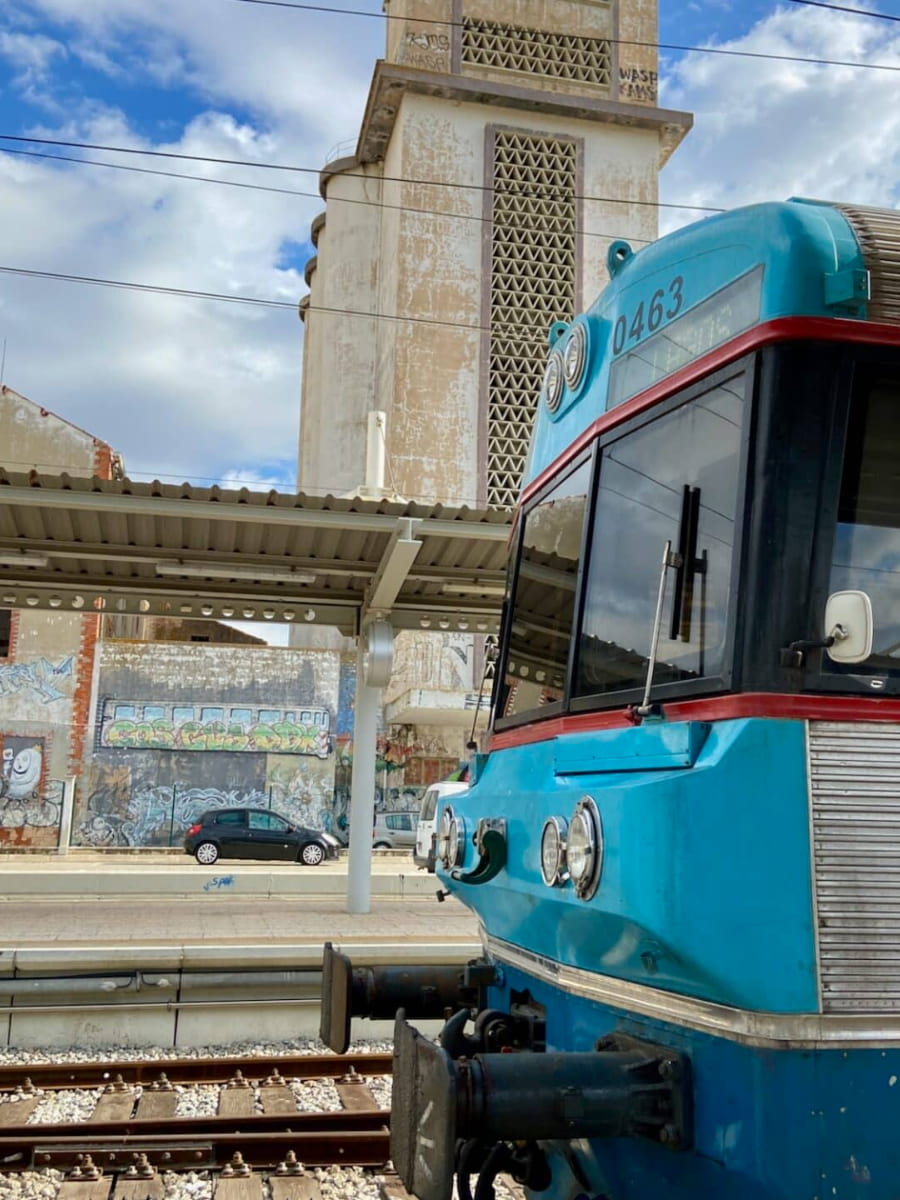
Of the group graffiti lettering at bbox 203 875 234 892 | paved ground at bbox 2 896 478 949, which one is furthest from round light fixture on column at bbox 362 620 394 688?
graffiti lettering at bbox 203 875 234 892

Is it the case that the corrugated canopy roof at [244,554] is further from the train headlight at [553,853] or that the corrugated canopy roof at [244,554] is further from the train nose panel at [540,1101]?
the train nose panel at [540,1101]

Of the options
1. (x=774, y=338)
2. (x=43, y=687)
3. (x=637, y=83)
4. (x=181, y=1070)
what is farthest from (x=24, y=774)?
(x=637, y=83)

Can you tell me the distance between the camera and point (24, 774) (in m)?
30.3

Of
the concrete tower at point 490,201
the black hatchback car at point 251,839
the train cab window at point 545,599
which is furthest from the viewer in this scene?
the concrete tower at point 490,201

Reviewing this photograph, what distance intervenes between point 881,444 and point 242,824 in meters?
24.0

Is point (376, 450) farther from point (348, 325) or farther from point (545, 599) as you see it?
point (348, 325)

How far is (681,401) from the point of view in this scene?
11.0ft

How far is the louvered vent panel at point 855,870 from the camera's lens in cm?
265

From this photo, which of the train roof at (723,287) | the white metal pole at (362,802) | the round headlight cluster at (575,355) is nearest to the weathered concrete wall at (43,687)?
the white metal pole at (362,802)

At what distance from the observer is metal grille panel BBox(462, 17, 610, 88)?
40781 millimetres

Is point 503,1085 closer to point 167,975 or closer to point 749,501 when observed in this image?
point 749,501

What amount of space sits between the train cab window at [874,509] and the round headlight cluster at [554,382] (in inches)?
60.2

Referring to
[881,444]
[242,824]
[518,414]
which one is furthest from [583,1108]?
[518,414]

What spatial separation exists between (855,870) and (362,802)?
11921 mm
